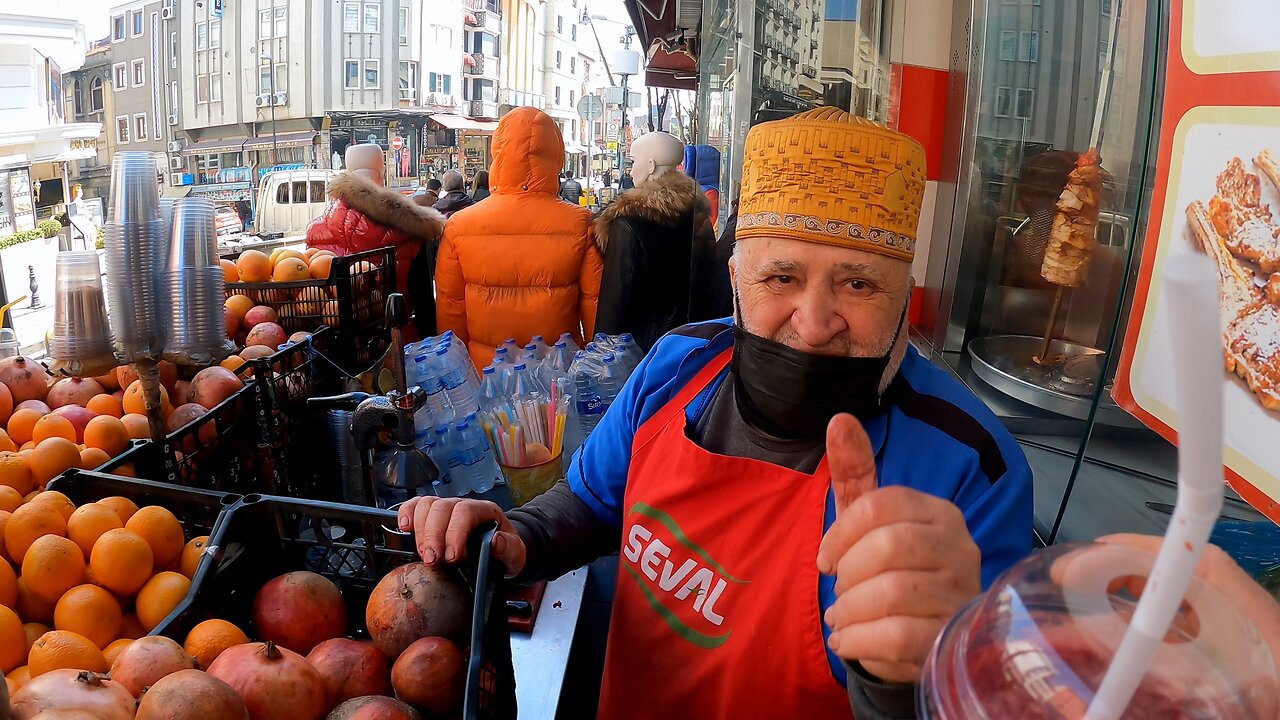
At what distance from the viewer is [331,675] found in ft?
4.08

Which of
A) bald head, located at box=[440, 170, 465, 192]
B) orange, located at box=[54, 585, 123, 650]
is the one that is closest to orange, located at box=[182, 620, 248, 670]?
orange, located at box=[54, 585, 123, 650]

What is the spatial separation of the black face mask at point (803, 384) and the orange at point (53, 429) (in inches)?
76.7

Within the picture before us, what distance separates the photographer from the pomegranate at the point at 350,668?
1.24 metres

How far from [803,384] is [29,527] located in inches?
65.9

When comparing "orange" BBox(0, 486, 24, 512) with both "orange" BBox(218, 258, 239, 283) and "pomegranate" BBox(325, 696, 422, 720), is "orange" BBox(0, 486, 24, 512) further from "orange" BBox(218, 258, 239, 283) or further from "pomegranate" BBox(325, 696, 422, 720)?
"orange" BBox(218, 258, 239, 283)

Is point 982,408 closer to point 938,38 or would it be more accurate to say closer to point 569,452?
point 569,452

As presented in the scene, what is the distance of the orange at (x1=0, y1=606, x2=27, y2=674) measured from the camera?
Answer: 4.39ft

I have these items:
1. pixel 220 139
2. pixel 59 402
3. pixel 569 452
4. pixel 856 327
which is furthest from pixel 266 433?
pixel 220 139

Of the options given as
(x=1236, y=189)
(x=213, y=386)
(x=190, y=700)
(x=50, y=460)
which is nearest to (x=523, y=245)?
(x=213, y=386)

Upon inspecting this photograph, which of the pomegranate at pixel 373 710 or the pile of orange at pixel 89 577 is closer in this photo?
the pomegranate at pixel 373 710

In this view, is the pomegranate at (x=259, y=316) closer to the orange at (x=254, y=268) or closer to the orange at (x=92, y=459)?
the orange at (x=254, y=268)

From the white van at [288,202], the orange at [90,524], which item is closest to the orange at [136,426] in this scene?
the orange at [90,524]

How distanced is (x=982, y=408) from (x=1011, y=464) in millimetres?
132

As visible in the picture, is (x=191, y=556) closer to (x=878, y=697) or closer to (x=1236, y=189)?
(x=878, y=697)
